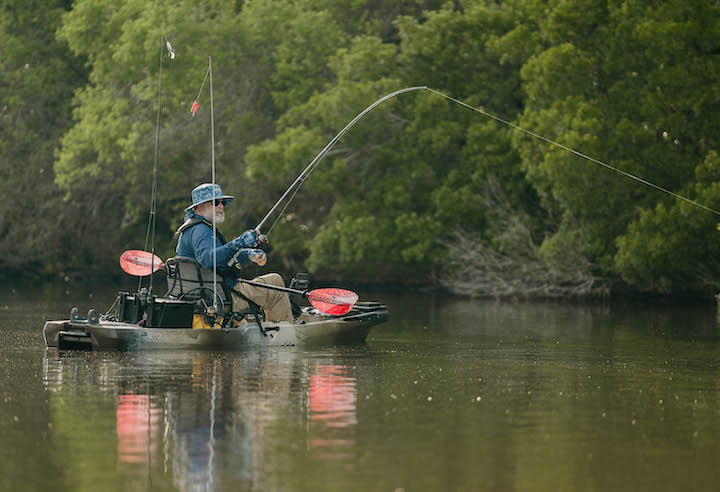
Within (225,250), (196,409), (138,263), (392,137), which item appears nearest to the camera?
(196,409)

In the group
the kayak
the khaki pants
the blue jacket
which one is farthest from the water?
the blue jacket

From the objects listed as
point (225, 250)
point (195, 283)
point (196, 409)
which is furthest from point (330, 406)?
point (195, 283)

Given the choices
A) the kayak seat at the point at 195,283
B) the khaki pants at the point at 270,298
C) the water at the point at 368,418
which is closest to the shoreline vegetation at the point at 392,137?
the water at the point at 368,418

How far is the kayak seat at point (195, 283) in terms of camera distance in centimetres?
1686

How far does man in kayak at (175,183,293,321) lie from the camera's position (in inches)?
656

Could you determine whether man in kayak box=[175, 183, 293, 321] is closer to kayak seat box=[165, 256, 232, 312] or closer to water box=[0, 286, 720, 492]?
kayak seat box=[165, 256, 232, 312]

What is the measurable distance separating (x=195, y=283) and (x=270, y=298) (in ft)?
3.95

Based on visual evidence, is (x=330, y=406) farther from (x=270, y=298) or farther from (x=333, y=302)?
(x=333, y=302)

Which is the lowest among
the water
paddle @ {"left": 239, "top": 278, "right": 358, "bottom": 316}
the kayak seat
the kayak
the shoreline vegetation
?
the water

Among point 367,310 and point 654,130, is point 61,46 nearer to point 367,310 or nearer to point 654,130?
point 654,130

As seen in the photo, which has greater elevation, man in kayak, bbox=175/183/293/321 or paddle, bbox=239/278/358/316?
man in kayak, bbox=175/183/293/321

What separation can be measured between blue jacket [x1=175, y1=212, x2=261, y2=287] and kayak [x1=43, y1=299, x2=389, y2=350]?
23.0 inches

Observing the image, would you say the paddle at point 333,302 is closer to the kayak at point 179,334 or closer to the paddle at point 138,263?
the kayak at point 179,334

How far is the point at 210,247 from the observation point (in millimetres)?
16719
